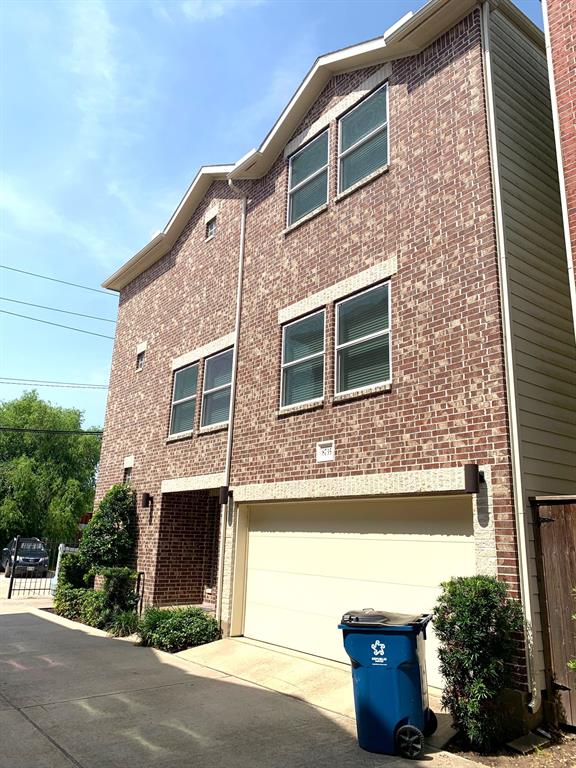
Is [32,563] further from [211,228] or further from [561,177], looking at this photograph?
[561,177]

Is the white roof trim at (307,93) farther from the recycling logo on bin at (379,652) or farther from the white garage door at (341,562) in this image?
the recycling logo on bin at (379,652)

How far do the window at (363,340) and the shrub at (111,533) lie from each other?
7.31m

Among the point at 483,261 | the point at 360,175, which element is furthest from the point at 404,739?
the point at 360,175

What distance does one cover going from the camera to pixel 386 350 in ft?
27.8

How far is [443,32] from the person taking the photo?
8719 mm

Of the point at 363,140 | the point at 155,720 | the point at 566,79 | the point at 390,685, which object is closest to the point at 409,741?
the point at 390,685

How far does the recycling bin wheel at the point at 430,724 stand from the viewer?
5679 mm

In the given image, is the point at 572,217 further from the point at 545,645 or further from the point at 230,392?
the point at 230,392

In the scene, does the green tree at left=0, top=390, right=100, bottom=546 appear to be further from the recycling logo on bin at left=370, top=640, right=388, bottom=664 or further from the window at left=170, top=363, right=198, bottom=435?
the recycling logo on bin at left=370, top=640, right=388, bottom=664

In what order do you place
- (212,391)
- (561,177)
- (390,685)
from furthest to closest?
1. (212,391)
2. (561,177)
3. (390,685)

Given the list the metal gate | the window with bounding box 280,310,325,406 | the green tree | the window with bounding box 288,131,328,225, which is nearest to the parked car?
the metal gate

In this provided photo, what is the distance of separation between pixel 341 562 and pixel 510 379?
371 cm

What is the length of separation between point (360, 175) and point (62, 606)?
11711 mm

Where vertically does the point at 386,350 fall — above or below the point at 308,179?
below
